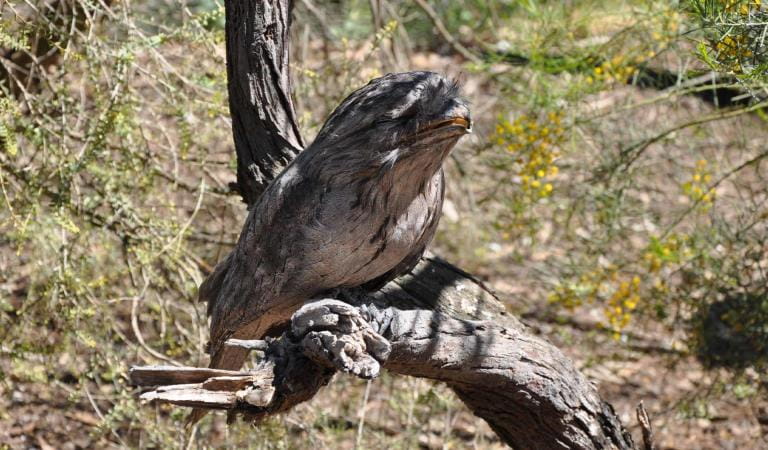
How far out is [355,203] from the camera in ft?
6.45

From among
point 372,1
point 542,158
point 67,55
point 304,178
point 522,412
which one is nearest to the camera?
point 304,178

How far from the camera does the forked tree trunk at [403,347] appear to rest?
1796 mm

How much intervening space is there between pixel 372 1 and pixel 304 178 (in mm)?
2762

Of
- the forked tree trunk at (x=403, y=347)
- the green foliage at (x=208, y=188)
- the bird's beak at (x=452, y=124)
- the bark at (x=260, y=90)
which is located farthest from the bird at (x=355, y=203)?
the green foliage at (x=208, y=188)

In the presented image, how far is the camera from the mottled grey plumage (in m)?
1.88

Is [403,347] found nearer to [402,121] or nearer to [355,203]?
[355,203]

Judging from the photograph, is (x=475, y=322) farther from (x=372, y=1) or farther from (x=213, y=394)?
(x=372, y=1)

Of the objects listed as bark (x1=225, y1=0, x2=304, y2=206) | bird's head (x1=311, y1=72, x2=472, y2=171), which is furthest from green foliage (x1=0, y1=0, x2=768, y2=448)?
bird's head (x1=311, y1=72, x2=472, y2=171)

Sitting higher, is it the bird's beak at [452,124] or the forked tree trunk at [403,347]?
the bird's beak at [452,124]

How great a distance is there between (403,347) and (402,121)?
50 centimetres

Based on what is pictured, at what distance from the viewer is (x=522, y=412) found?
2305 millimetres

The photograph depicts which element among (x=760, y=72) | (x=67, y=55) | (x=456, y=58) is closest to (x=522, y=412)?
(x=760, y=72)

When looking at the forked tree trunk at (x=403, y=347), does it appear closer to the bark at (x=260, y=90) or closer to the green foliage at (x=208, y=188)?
the bark at (x=260, y=90)

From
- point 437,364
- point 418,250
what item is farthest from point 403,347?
point 418,250
